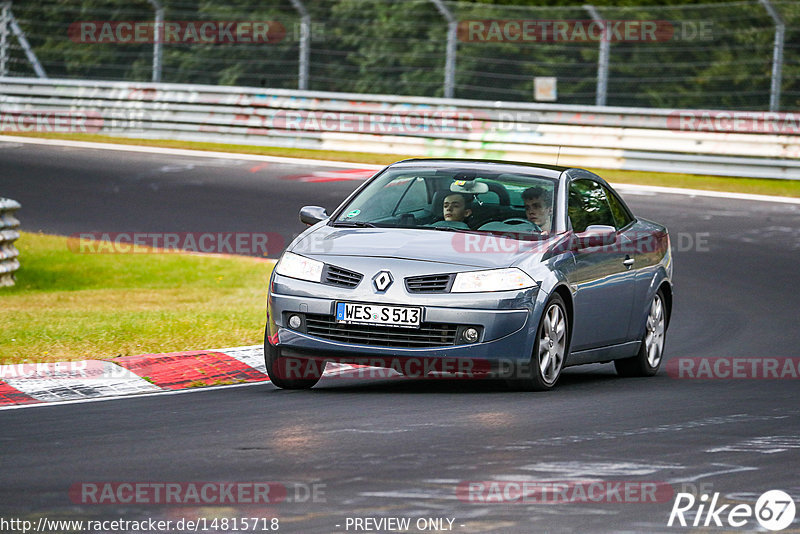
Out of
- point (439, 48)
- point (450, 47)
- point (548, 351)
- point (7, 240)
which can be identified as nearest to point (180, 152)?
point (439, 48)

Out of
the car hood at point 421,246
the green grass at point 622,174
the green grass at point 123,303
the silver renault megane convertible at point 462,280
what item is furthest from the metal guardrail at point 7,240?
the green grass at point 622,174

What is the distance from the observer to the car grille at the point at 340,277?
8.82 metres

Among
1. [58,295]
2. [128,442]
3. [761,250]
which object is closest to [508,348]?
[128,442]

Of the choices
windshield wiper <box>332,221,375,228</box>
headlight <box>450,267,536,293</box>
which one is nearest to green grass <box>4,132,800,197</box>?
windshield wiper <box>332,221,375,228</box>

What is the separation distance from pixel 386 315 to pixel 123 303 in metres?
5.36

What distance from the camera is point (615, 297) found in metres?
10.2

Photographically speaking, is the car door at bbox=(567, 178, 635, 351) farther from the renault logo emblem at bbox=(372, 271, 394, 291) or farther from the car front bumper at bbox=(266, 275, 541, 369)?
the renault logo emblem at bbox=(372, 271, 394, 291)

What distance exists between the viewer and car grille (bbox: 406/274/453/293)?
875 centimetres

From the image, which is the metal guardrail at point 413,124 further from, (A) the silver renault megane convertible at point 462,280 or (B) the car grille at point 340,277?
(B) the car grille at point 340,277

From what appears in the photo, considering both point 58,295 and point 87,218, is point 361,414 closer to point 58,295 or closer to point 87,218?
point 58,295

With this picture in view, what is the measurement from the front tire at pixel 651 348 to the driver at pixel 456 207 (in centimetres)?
183

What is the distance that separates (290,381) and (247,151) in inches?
697

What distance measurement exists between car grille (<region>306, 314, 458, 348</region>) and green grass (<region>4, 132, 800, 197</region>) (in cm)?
1457

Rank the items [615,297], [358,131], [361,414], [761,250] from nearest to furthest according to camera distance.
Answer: [361,414] → [615,297] → [761,250] → [358,131]
